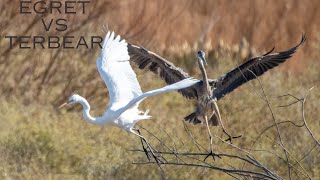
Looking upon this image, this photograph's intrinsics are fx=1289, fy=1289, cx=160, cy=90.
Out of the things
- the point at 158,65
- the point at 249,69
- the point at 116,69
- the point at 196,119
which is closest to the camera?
the point at 116,69

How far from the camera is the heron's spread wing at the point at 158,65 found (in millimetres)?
10328

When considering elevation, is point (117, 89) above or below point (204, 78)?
below

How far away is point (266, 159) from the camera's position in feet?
39.6

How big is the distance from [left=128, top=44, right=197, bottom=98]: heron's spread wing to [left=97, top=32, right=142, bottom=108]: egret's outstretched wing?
52cm

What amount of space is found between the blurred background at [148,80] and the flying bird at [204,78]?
149 cm

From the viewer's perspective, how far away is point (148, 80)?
1370 centimetres

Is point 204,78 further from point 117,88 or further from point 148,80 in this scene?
point 148,80

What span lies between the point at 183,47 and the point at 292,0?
139 centimetres

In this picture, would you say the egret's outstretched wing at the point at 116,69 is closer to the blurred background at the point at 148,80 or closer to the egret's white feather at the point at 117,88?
the egret's white feather at the point at 117,88

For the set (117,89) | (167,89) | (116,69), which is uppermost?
(116,69)

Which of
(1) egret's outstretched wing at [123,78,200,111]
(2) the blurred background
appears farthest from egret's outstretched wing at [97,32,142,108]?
(2) the blurred background

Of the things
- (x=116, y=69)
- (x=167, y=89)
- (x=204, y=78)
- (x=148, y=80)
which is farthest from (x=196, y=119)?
(x=148, y=80)

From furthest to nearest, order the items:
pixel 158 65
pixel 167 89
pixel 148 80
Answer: pixel 148 80 → pixel 158 65 → pixel 167 89

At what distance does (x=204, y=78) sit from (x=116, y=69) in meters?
0.79
